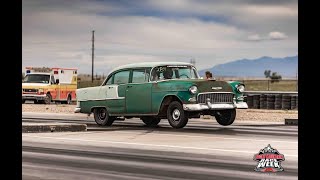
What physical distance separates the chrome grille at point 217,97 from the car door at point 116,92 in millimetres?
2694

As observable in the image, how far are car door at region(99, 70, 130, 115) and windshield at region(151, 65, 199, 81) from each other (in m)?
1.18

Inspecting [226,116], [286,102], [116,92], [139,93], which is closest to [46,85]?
[286,102]

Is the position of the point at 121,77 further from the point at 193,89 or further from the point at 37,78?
the point at 37,78

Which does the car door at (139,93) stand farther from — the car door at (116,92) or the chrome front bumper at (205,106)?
the chrome front bumper at (205,106)

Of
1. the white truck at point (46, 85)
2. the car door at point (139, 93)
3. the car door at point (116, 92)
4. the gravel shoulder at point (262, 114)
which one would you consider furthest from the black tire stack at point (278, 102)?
the car door at point (139, 93)

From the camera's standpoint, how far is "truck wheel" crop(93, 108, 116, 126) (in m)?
19.2

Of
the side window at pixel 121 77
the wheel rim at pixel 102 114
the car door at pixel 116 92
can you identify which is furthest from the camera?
the wheel rim at pixel 102 114

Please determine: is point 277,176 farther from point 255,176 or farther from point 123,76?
point 123,76

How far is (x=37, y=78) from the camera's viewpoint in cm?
4116

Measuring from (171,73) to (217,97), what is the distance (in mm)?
1591

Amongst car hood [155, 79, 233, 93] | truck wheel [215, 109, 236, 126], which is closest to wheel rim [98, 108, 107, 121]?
car hood [155, 79, 233, 93]

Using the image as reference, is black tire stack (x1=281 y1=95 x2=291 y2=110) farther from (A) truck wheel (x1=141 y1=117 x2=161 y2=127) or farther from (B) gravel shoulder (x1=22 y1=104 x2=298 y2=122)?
(A) truck wheel (x1=141 y1=117 x2=161 y2=127)

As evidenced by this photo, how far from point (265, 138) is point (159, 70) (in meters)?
4.49

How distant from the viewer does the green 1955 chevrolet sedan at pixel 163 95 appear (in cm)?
1691
